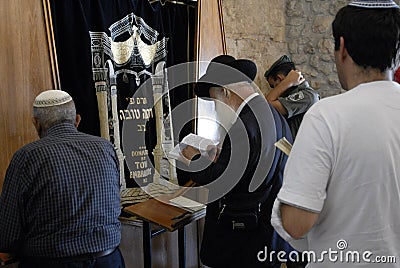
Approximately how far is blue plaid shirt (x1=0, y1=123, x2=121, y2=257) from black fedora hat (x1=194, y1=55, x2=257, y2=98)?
564 millimetres

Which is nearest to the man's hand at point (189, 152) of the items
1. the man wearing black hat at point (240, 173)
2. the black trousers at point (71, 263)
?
the man wearing black hat at point (240, 173)

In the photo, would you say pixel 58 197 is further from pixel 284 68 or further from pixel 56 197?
pixel 284 68

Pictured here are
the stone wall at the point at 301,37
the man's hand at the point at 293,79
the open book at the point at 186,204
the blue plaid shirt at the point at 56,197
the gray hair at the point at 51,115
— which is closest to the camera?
the blue plaid shirt at the point at 56,197

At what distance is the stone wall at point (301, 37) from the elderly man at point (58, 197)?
2237mm

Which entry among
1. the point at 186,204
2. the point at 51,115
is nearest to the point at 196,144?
the point at 186,204

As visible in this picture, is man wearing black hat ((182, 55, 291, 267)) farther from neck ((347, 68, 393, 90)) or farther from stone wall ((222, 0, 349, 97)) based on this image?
stone wall ((222, 0, 349, 97))

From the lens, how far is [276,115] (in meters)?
1.77

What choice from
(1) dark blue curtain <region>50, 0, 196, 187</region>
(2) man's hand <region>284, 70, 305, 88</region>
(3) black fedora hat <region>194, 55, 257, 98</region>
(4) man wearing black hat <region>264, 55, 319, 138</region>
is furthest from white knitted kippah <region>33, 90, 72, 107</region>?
(2) man's hand <region>284, 70, 305, 88</region>

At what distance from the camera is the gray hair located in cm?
157

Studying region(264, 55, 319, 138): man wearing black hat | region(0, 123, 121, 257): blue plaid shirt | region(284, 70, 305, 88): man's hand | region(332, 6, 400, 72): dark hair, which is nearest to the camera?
region(332, 6, 400, 72): dark hair

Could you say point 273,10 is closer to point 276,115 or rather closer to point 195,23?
point 195,23

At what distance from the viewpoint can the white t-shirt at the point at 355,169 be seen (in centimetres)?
97

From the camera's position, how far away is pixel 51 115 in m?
1.57

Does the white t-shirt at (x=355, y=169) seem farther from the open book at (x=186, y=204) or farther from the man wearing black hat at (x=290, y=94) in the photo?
the man wearing black hat at (x=290, y=94)
